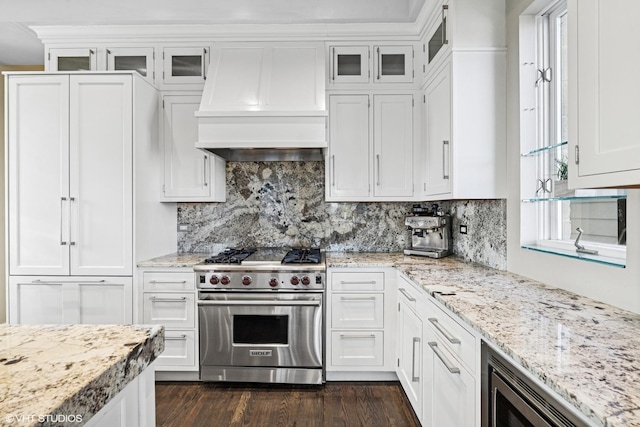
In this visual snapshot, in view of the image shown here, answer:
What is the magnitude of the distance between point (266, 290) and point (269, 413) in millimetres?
794

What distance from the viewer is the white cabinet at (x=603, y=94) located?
1.02m

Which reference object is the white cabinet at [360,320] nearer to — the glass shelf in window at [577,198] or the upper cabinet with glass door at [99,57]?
the glass shelf in window at [577,198]

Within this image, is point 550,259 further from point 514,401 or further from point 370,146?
point 370,146

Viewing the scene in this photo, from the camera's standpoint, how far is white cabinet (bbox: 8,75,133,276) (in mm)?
2707

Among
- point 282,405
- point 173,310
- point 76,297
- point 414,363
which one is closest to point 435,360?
point 414,363

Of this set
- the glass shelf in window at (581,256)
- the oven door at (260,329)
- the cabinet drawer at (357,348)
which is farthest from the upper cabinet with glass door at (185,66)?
the glass shelf in window at (581,256)

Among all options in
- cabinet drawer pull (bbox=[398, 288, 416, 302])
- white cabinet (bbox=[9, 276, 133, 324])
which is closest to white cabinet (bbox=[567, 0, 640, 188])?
cabinet drawer pull (bbox=[398, 288, 416, 302])

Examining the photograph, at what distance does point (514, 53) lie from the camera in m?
2.12

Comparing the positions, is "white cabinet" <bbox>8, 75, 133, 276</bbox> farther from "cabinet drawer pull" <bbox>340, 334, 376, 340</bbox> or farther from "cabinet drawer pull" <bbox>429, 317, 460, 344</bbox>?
"cabinet drawer pull" <bbox>429, 317, 460, 344</bbox>

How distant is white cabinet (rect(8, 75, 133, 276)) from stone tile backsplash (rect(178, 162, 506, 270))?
75 centimetres

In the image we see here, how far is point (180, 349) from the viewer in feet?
9.02

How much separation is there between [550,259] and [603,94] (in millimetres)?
986

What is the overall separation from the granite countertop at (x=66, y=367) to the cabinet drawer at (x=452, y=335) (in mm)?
1072

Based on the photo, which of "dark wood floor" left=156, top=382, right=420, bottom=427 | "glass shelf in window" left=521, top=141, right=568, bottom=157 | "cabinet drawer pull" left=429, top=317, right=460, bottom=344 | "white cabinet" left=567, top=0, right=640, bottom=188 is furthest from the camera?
"dark wood floor" left=156, top=382, right=420, bottom=427
